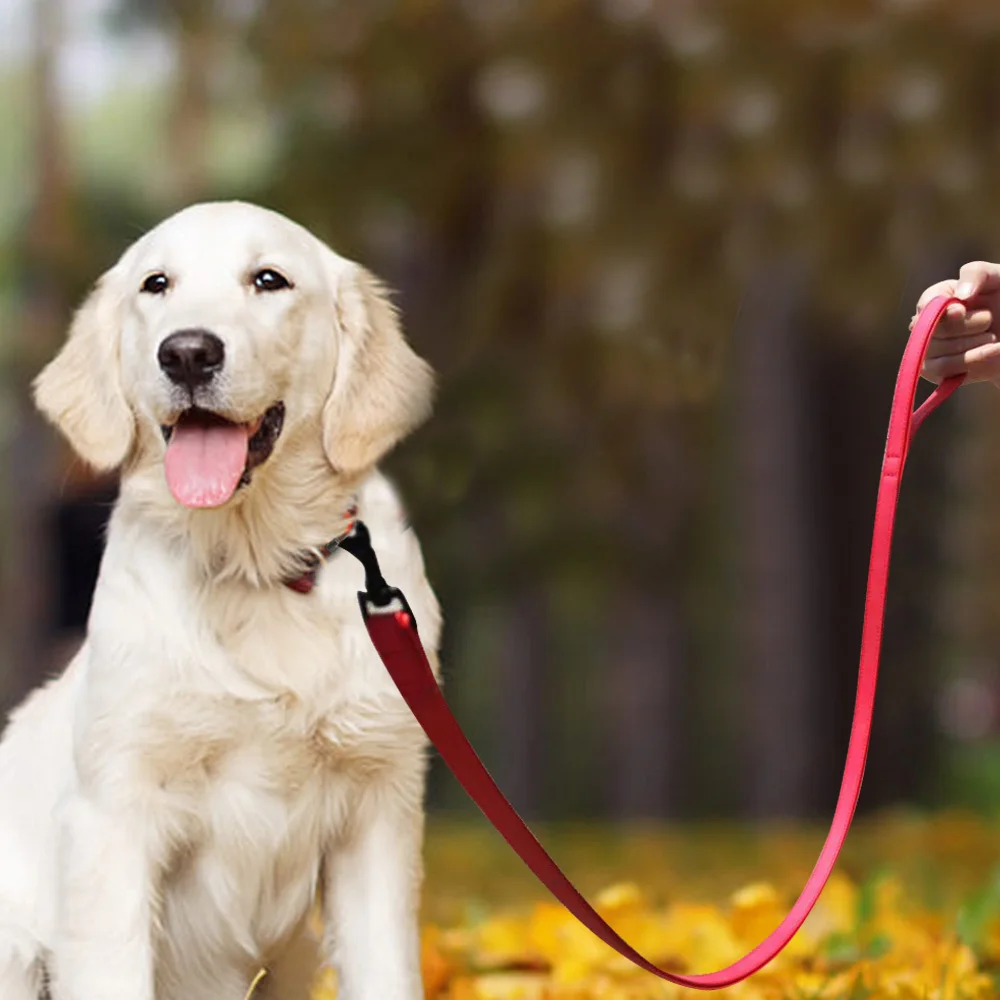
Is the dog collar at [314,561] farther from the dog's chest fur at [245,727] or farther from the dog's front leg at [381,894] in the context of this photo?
the dog's front leg at [381,894]

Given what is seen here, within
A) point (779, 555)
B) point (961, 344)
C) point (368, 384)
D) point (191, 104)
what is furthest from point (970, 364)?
point (779, 555)

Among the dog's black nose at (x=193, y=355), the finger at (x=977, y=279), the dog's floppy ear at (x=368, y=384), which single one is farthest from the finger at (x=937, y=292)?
the dog's black nose at (x=193, y=355)

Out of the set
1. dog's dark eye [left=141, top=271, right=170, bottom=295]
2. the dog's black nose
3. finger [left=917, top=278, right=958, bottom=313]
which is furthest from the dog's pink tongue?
finger [left=917, top=278, right=958, bottom=313]

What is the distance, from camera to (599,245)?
854 cm

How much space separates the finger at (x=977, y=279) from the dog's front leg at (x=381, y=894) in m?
1.23

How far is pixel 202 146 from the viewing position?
999cm

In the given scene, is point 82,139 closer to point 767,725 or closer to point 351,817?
point 767,725

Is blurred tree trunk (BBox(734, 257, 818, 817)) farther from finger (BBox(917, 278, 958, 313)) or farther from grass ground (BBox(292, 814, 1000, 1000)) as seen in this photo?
finger (BBox(917, 278, 958, 313))

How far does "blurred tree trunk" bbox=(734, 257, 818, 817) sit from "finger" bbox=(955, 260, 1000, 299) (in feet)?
23.7

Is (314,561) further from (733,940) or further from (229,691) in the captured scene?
(733,940)

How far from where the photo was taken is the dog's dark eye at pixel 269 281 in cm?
285

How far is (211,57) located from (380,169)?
1.21 metres

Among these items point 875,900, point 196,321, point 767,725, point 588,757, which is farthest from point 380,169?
point 588,757

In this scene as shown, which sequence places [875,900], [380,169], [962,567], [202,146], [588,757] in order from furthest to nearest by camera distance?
[588,757], [962,567], [202,146], [380,169], [875,900]
